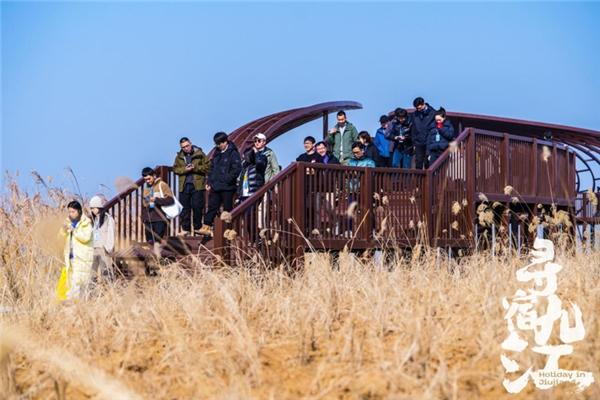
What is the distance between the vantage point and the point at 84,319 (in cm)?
607

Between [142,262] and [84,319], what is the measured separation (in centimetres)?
452

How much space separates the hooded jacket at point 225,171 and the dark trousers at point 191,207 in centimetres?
72

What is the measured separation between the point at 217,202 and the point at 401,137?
9.62ft

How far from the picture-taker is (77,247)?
894 centimetres

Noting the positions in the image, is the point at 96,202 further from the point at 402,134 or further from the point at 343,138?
the point at 402,134

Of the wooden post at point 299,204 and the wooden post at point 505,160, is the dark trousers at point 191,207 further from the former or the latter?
the wooden post at point 505,160

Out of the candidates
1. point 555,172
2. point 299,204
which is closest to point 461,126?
point 555,172

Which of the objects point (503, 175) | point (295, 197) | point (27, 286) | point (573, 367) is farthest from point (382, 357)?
point (503, 175)

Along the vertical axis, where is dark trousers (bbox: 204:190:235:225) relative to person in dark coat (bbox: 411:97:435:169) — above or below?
below

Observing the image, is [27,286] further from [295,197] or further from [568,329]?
[568,329]

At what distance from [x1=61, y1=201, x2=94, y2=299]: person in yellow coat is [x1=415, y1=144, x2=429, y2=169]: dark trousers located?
524 centimetres

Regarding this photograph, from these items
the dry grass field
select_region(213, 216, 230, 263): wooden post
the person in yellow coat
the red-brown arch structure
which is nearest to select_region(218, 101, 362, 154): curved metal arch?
the red-brown arch structure

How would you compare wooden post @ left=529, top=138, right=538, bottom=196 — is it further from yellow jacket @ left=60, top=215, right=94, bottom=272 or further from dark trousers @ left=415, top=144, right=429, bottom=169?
yellow jacket @ left=60, top=215, right=94, bottom=272

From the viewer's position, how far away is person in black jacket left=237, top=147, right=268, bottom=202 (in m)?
11.1
